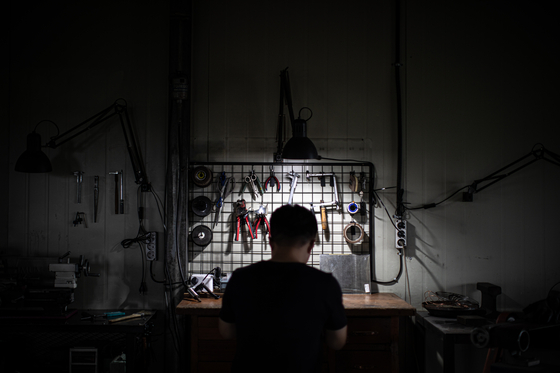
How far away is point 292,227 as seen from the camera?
4.77ft

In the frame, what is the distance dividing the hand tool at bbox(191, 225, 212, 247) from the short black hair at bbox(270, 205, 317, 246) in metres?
1.38

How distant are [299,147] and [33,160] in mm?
1867

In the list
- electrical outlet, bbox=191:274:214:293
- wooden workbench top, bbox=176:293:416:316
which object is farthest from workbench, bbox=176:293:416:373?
electrical outlet, bbox=191:274:214:293

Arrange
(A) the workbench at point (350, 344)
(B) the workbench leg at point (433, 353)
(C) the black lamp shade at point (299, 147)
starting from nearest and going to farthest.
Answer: (A) the workbench at point (350, 344), (C) the black lamp shade at point (299, 147), (B) the workbench leg at point (433, 353)

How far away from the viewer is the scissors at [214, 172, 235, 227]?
110 inches

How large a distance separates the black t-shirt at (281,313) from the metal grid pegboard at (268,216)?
1.46m

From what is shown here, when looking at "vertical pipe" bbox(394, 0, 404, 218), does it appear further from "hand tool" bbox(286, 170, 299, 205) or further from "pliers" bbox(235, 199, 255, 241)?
"pliers" bbox(235, 199, 255, 241)

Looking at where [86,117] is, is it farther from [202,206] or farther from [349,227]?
[349,227]

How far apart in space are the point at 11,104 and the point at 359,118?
2.79 meters

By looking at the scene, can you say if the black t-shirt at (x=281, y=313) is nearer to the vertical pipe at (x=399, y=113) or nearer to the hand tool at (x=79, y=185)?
the vertical pipe at (x=399, y=113)

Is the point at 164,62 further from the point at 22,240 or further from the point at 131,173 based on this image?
the point at 22,240

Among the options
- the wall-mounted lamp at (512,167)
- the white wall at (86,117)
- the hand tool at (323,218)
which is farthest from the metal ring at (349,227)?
the white wall at (86,117)

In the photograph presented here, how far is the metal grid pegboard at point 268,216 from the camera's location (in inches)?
111

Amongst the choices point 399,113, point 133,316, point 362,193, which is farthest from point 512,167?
point 133,316
